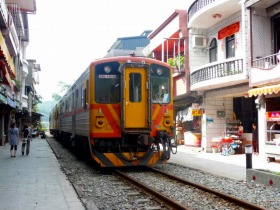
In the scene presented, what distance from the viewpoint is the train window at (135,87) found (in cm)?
1065

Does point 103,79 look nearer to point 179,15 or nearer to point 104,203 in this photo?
point 104,203

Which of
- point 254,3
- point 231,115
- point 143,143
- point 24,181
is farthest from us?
point 231,115

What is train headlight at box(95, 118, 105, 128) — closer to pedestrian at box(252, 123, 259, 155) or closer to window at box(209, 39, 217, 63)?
pedestrian at box(252, 123, 259, 155)

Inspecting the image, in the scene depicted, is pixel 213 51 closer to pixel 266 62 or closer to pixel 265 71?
pixel 266 62

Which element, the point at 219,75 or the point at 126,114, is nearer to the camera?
the point at 126,114

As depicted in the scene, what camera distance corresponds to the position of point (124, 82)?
10570 mm

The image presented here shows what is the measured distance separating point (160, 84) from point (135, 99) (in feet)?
3.69

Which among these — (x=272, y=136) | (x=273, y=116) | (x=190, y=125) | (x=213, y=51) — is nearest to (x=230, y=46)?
(x=213, y=51)


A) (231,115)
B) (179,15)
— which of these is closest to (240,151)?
(231,115)

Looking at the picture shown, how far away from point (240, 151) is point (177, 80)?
20.7 ft

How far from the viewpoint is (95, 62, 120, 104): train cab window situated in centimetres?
1073

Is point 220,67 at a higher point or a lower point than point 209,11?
lower

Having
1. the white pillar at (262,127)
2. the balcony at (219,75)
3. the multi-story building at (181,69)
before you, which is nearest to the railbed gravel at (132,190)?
the white pillar at (262,127)

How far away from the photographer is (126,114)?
10500 millimetres
